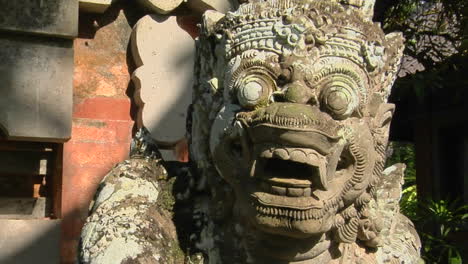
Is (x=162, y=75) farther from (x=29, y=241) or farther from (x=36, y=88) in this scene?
(x=29, y=241)

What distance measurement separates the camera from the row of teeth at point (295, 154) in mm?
1897

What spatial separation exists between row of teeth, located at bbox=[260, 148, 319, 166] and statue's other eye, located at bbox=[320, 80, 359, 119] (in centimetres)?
12

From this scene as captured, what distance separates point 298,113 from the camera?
1.91m

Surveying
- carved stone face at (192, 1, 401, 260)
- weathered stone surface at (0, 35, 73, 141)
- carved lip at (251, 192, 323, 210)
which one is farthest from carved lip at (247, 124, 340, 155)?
weathered stone surface at (0, 35, 73, 141)

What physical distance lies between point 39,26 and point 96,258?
5.05 feet

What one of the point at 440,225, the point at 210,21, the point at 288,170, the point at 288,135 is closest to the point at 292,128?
the point at 288,135

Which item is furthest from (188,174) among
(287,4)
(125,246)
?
(287,4)

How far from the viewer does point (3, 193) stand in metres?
3.48

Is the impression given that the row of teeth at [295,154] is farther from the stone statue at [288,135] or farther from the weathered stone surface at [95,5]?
the weathered stone surface at [95,5]

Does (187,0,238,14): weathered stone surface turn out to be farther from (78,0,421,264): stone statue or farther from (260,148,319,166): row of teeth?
(260,148,319,166): row of teeth

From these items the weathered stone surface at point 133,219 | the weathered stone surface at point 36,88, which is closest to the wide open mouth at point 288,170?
the weathered stone surface at point 133,219

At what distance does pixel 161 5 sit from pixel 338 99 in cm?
181

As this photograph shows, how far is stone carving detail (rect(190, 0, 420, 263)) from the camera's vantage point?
1.93m

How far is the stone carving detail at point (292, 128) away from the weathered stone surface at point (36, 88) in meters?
1.28
